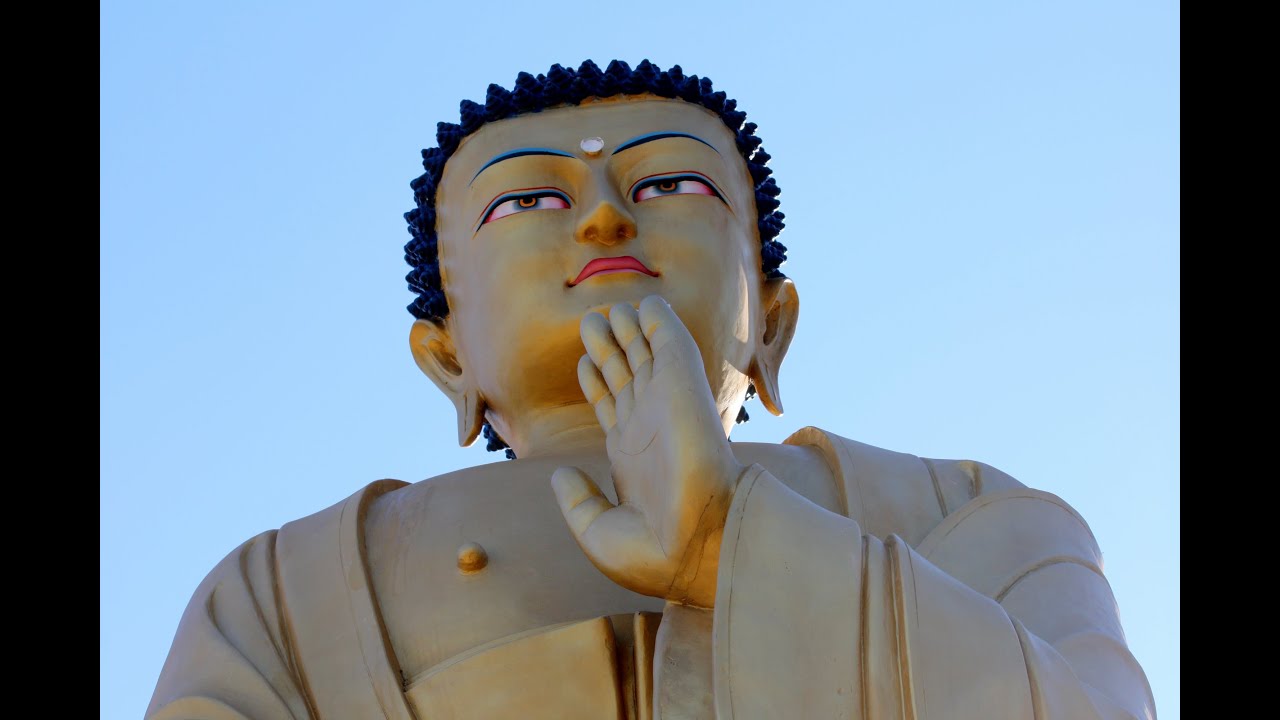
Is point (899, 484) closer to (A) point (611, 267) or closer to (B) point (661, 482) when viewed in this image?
(A) point (611, 267)

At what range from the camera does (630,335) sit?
234 inches

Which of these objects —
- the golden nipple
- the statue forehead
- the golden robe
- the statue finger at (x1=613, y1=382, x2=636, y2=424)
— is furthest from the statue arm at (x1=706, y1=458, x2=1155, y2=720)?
the statue forehead

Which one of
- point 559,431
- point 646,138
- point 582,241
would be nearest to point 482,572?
point 559,431

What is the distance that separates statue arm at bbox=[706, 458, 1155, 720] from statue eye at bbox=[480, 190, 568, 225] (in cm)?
173

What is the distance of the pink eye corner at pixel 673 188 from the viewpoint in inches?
284

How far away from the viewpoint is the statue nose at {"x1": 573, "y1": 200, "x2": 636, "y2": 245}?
695cm

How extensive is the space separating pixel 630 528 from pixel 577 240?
5.18 feet

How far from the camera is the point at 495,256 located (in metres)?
7.14

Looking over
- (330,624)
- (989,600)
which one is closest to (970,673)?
(989,600)

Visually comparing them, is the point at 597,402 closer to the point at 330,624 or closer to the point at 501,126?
the point at 330,624

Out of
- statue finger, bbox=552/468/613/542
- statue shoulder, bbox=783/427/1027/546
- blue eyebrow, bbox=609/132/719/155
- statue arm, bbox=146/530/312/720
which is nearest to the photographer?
statue finger, bbox=552/468/613/542

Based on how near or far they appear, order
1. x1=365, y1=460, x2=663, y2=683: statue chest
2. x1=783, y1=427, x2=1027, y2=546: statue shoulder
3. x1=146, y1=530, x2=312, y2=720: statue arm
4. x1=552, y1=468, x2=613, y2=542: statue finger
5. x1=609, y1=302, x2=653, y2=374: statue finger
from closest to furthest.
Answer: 1. x1=552, y1=468, x2=613, y2=542: statue finger
2. x1=609, y1=302, x2=653, y2=374: statue finger
3. x1=146, y1=530, x2=312, y2=720: statue arm
4. x1=365, y1=460, x2=663, y2=683: statue chest
5. x1=783, y1=427, x2=1027, y2=546: statue shoulder

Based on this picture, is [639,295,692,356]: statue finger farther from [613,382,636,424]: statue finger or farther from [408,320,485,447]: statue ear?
[408,320,485,447]: statue ear

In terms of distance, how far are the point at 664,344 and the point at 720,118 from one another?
2033mm
